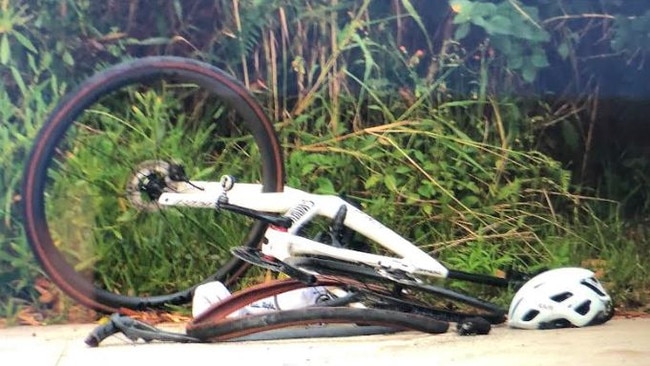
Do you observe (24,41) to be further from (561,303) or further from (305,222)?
(561,303)

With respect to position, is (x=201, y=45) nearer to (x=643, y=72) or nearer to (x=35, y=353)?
(x=35, y=353)

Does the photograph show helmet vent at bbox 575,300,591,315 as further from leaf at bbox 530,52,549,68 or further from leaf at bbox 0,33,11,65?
leaf at bbox 0,33,11,65

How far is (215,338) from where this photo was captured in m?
3.65

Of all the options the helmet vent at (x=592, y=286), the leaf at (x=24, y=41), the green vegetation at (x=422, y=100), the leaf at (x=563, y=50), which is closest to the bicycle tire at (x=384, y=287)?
the helmet vent at (x=592, y=286)

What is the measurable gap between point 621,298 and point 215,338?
1.99m

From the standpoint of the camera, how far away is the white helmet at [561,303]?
3.92 meters

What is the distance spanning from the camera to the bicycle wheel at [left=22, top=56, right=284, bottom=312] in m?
4.09

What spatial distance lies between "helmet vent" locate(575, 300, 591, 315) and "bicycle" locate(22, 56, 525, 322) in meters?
0.31

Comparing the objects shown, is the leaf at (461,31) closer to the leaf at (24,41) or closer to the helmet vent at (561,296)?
the helmet vent at (561,296)

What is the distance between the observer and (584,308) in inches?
154

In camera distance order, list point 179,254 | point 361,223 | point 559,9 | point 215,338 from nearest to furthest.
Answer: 1. point 215,338
2. point 361,223
3. point 179,254
4. point 559,9

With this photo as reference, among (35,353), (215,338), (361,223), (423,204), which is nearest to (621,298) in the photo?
(423,204)

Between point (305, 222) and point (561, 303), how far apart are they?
1063mm

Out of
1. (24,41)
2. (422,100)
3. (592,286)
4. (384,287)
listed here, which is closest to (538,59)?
(422,100)
